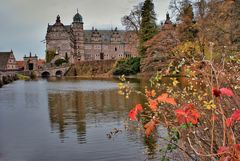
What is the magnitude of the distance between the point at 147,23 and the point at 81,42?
47.7 meters

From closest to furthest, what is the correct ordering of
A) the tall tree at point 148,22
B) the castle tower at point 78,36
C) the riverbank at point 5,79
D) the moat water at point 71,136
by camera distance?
the moat water at point 71,136
the riverbank at point 5,79
the tall tree at point 148,22
the castle tower at point 78,36

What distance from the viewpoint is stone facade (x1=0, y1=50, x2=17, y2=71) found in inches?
3187

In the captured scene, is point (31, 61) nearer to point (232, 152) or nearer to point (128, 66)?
point (128, 66)

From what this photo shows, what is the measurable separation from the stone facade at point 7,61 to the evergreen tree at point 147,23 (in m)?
38.6

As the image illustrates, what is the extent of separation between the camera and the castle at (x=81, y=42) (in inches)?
3447

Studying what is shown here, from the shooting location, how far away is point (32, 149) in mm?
10711

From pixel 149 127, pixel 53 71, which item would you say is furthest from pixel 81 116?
pixel 53 71

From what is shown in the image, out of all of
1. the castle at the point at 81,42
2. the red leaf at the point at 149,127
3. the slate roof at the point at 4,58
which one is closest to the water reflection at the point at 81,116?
the red leaf at the point at 149,127

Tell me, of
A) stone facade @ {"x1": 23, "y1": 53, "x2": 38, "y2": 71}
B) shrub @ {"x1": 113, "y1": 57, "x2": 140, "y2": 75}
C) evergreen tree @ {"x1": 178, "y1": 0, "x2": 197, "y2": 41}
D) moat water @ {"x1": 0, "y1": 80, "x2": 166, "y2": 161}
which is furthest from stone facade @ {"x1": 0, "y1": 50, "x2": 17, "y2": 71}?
moat water @ {"x1": 0, "y1": 80, "x2": 166, "y2": 161}

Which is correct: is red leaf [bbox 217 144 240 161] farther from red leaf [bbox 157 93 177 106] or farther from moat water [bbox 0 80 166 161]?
moat water [bbox 0 80 166 161]

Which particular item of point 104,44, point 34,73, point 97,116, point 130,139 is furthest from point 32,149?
point 104,44

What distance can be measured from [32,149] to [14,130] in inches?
136

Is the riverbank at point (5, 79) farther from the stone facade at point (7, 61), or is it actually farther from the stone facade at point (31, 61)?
→ the stone facade at point (31, 61)

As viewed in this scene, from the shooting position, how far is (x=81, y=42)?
318 feet
